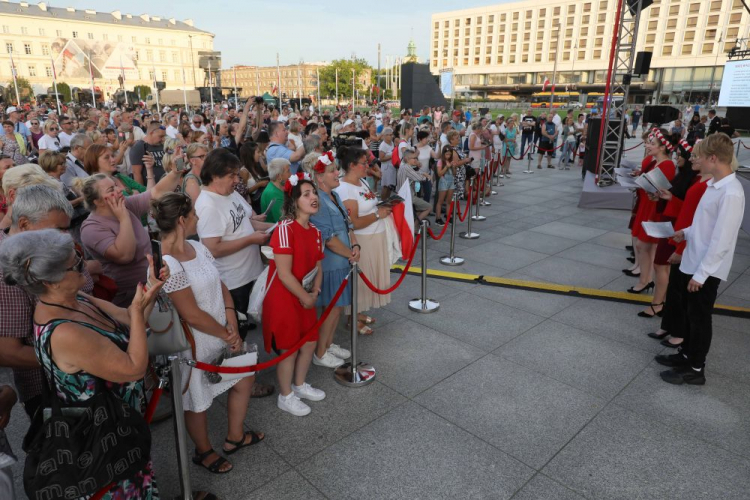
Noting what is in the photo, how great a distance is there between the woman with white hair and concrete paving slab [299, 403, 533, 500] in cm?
242

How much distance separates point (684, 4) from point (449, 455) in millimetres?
98643

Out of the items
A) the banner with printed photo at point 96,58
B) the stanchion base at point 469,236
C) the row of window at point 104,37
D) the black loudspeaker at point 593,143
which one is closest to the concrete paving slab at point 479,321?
the stanchion base at point 469,236

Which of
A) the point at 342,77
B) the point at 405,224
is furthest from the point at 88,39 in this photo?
the point at 405,224

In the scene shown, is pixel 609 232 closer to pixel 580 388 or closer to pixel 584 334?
pixel 584 334

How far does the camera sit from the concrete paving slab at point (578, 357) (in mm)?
4156

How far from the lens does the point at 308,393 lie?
3.89m

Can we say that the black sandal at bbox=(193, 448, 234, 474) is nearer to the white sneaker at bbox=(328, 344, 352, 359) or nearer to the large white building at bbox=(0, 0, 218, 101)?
the white sneaker at bbox=(328, 344, 352, 359)

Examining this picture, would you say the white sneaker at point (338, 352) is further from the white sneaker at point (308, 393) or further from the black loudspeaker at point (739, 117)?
the black loudspeaker at point (739, 117)

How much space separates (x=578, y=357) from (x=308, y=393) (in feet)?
8.76

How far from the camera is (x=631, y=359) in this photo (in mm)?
4516

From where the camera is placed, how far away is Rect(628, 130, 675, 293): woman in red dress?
5.48 meters

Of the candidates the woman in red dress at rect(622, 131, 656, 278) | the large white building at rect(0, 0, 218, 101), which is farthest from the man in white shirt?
the large white building at rect(0, 0, 218, 101)

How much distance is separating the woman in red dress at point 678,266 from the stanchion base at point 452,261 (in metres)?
2.95

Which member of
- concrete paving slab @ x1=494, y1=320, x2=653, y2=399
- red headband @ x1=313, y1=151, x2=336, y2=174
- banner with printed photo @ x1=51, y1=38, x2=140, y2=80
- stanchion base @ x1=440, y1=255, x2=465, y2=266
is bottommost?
concrete paving slab @ x1=494, y1=320, x2=653, y2=399
